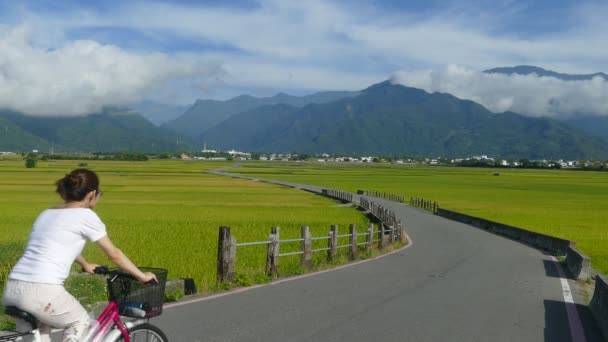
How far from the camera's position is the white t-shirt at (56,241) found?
16.4 ft

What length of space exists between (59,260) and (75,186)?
1.86 ft

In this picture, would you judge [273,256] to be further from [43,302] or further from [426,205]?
[426,205]

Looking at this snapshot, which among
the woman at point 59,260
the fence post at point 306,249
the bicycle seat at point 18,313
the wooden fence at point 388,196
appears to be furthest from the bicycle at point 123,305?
the wooden fence at point 388,196

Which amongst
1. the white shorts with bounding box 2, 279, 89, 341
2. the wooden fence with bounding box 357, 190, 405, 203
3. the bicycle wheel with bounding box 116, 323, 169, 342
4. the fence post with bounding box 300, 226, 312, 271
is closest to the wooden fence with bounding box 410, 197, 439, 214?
the wooden fence with bounding box 357, 190, 405, 203

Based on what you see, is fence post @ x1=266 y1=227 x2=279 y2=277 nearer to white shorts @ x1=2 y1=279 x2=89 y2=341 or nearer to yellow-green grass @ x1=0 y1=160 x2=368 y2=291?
yellow-green grass @ x1=0 y1=160 x2=368 y2=291

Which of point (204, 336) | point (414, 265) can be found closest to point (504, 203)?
point (414, 265)

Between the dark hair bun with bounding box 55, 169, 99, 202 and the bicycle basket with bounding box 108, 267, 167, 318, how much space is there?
702mm

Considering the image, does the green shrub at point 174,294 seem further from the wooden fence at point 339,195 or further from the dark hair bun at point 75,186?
the wooden fence at point 339,195

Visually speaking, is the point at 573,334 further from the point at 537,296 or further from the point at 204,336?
the point at 204,336

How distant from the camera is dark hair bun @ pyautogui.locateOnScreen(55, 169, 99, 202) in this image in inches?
202

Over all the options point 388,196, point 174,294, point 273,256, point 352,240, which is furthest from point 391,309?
point 388,196

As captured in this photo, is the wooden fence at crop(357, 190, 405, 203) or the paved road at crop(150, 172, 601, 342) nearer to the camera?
the paved road at crop(150, 172, 601, 342)

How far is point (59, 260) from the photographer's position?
505 cm

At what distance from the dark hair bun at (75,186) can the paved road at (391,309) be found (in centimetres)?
351
